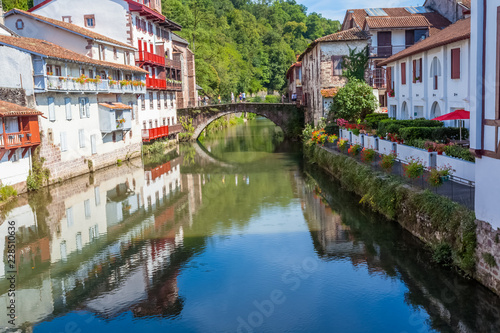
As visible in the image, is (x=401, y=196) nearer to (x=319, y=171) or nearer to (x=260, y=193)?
(x=260, y=193)

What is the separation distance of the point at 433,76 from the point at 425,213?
15.4 meters

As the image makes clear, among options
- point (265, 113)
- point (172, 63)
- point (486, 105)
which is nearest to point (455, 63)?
point (486, 105)

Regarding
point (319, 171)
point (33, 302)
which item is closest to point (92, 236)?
point (33, 302)

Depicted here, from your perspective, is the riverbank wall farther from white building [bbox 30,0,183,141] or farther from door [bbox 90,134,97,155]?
white building [bbox 30,0,183,141]

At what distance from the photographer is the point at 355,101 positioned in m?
42.0

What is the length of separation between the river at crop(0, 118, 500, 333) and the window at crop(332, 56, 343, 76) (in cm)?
2049

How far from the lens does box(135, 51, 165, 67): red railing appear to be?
46781 mm

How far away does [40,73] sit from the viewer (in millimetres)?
29266

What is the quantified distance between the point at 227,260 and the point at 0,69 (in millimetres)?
17376

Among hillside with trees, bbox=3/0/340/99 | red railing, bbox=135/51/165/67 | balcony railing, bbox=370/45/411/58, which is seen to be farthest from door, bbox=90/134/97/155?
hillside with trees, bbox=3/0/340/99

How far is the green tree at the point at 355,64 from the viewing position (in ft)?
151

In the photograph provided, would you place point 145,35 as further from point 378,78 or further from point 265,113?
point 378,78

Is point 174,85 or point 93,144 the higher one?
point 174,85

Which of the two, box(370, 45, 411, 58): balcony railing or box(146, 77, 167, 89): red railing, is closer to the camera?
box(370, 45, 411, 58): balcony railing
